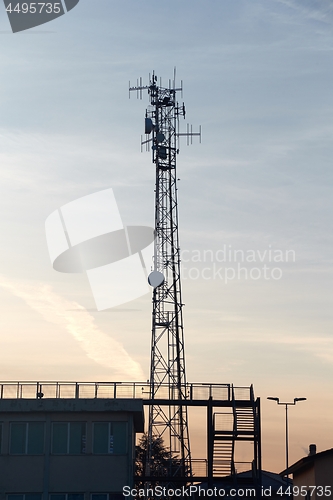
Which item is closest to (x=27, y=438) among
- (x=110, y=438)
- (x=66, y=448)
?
(x=66, y=448)

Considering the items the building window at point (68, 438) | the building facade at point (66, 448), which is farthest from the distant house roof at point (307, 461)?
the building window at point (68, 438)

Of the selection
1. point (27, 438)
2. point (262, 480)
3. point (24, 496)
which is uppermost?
point (27, 438)

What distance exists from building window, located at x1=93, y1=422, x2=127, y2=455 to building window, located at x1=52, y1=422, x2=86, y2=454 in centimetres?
70

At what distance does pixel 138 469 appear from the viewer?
89.1 m

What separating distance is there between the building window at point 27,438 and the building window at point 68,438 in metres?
0.75

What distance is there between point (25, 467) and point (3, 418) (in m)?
2.96

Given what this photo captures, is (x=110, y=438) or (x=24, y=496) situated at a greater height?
(x=110, y=438)

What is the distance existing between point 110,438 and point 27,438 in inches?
177

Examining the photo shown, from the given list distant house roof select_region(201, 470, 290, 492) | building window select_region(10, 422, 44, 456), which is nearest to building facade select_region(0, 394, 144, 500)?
building window select_region(10, 422, 44, 456)

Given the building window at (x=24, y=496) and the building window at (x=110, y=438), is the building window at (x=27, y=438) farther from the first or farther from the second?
the building window at (x=110, y=438)

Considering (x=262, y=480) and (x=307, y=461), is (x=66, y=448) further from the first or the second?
(x=262, y=480)

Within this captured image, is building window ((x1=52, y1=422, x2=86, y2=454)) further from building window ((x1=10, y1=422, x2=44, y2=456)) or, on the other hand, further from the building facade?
building window ((x1=10, y1=422, x2=44, y2=456))

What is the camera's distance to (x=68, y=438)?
42.3 meters

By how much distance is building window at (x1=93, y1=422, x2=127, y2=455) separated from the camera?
42.1 metres
